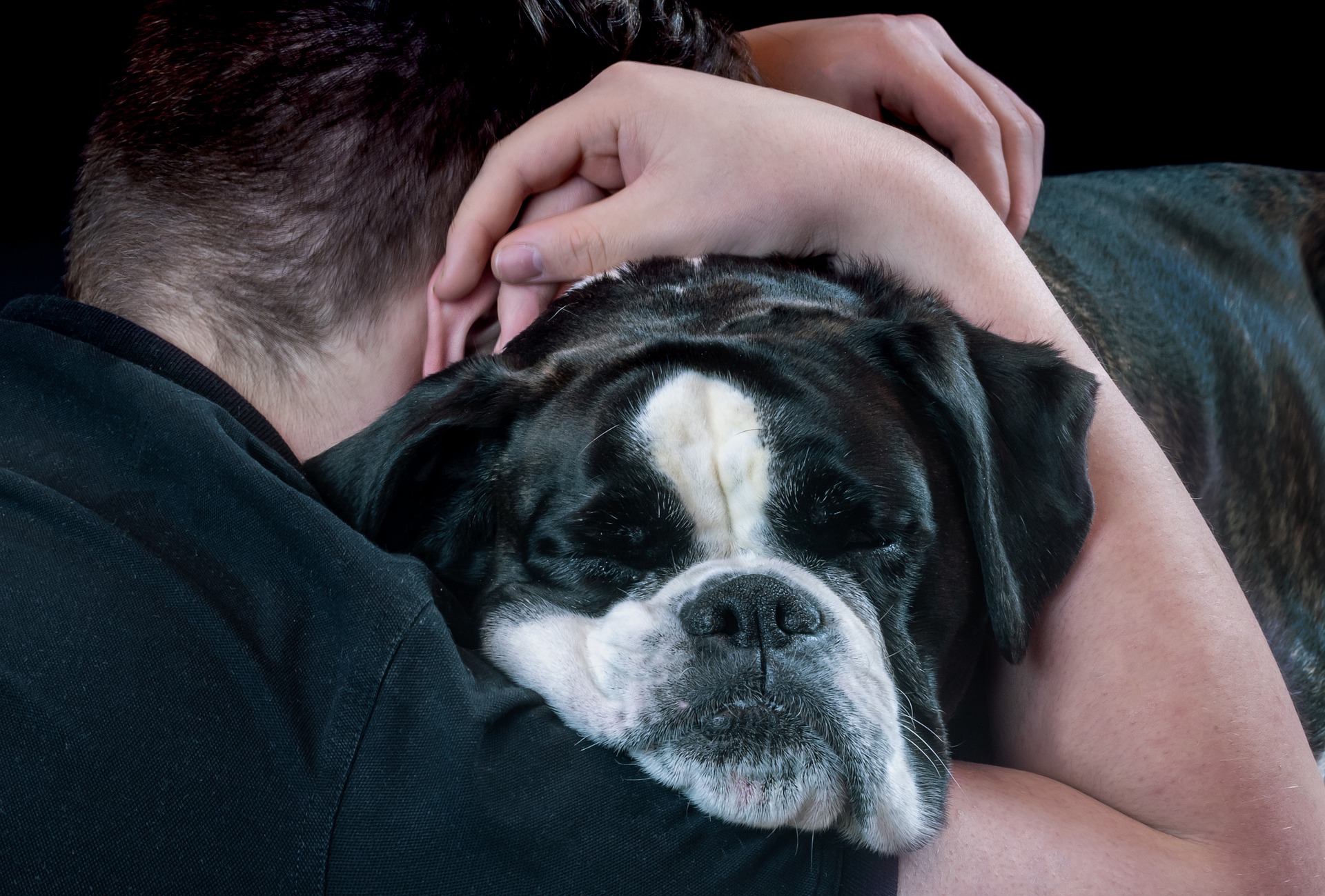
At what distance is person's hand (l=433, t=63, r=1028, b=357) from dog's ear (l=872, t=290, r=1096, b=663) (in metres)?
0.20

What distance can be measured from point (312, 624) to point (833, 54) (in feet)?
4.01

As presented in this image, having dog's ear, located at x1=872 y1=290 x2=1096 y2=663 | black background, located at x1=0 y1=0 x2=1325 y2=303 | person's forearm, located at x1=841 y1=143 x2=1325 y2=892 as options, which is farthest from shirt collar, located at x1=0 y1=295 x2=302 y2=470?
black background, located at x1=0 y1=0 x2=1325 y2=303

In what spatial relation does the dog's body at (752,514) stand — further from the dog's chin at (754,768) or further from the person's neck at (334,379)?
the person's neck at (334,379)

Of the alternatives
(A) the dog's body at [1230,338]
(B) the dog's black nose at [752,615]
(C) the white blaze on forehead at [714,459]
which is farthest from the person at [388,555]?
(A) the dog's body at [1230,338]

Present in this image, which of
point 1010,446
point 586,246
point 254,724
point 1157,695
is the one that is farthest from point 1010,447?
point 254,724

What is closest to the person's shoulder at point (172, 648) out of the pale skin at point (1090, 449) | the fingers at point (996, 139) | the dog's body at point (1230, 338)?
the pale skin at point (1090, 449)

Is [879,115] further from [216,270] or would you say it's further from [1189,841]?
[1189,841]

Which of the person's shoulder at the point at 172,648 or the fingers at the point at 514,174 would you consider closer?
the person's shoulder at the point at 172,648

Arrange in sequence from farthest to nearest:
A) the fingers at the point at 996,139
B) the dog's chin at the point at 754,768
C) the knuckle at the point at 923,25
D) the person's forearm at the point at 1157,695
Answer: the knuckle at the point at 923,25 → the fingers at the point at 996,139 → the person's forearm at the point at 1157,695 → the dog's chin at the point at 754,768

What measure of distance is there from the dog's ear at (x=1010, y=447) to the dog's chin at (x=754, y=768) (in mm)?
270

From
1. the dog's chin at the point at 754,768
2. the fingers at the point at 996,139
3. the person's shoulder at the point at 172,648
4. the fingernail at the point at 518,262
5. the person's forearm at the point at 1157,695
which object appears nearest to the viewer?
the person's shoulder at the point at 172,648

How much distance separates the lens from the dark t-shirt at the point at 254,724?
690 millimetres

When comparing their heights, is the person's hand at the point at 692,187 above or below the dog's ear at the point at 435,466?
above

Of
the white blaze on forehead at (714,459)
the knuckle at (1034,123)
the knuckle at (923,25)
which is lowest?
the white blaze on forehead at (714,459)
